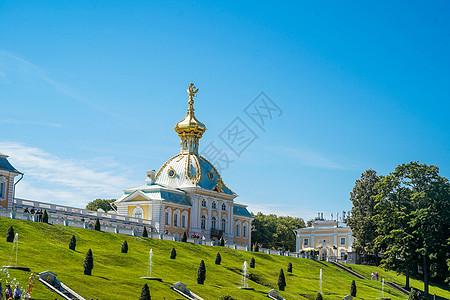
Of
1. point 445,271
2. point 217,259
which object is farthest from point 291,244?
point 217,259

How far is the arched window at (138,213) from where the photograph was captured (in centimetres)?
7594

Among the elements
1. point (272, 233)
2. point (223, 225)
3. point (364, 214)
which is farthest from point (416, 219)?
point (272, 233)

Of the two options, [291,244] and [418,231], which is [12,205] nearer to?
[418,231]

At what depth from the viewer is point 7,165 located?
58.2 meters

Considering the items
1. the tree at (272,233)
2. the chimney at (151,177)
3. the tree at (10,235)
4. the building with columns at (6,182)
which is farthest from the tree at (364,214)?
Answer: the tree at (10,235)

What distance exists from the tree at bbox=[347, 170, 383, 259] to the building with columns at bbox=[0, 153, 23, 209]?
3884cm

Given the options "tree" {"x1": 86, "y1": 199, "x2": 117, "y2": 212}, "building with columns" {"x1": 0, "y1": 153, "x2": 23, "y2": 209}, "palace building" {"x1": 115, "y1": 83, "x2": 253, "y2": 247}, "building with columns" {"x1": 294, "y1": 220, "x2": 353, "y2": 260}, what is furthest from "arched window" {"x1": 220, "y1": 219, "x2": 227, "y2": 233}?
"building with columns" {"x1": 0, "y1": 153, "x2": 23, "y2": 209}

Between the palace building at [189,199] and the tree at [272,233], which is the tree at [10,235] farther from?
the tree at [272,233]

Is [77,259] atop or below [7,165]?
below

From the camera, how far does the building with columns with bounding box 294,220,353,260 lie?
91.6 metres

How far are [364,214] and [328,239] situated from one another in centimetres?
1765

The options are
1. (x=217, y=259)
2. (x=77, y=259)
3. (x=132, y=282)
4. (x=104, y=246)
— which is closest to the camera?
(x=132, y=282)

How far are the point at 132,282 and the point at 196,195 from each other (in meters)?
41.4

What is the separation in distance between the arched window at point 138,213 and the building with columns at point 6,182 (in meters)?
20.0
